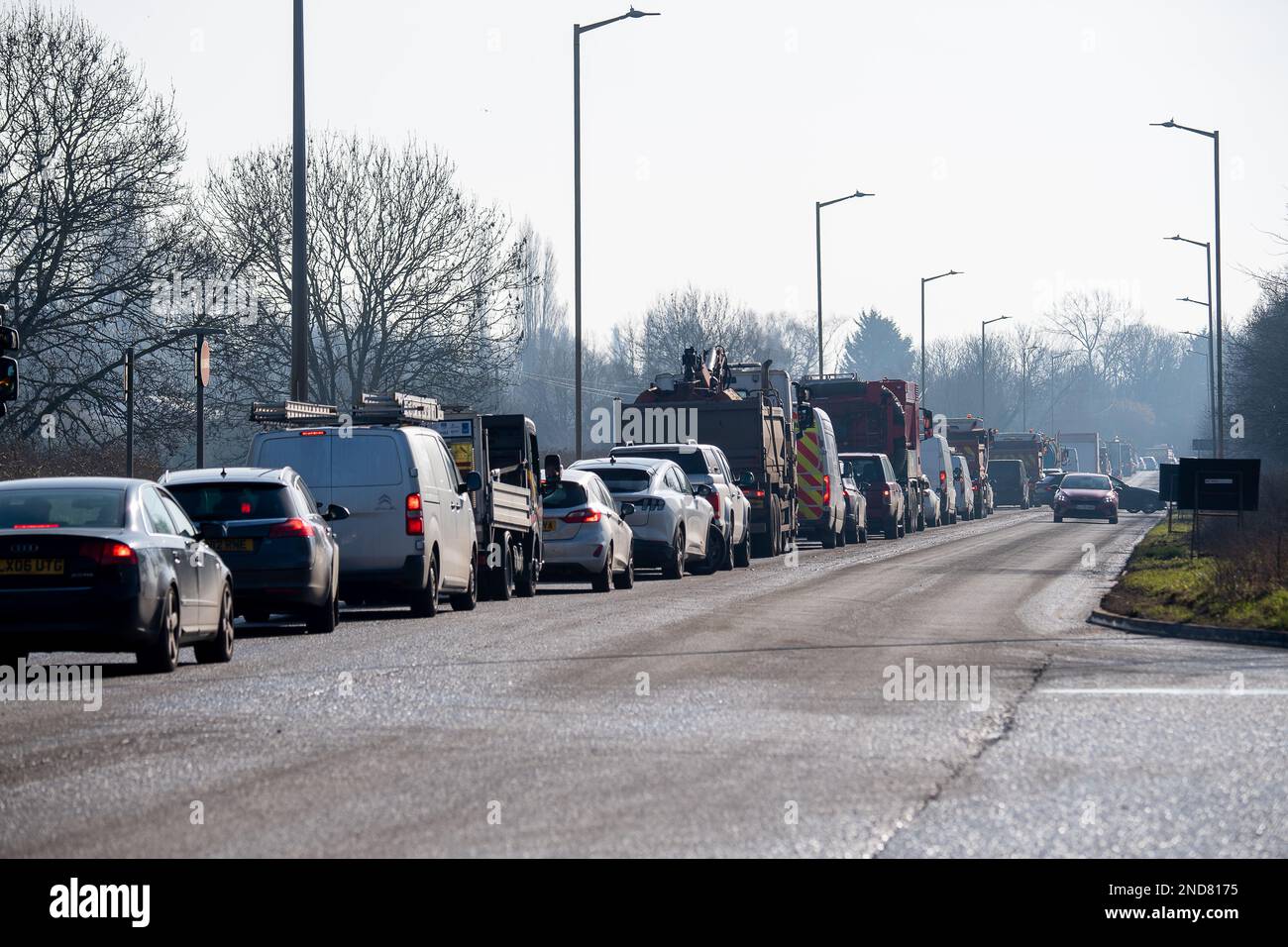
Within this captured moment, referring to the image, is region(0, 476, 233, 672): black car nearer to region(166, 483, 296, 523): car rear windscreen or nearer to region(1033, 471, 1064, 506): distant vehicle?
region(166, 483, 296, 523): car rear windscreen

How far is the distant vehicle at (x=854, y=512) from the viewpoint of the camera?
141 ft

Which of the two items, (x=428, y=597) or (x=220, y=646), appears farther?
(x=428, y=597)

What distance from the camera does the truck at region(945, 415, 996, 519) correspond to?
70.4 metres

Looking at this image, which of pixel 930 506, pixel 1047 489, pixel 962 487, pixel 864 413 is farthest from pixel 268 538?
pixel 1047 489

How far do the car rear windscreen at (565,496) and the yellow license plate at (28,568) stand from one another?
12499 mm

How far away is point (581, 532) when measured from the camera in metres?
25.2

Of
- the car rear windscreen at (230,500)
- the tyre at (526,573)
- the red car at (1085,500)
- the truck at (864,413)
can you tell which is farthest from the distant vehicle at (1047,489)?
the car rear windscreen at (230,500)

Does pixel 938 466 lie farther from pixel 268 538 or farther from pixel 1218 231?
pixel 268 538

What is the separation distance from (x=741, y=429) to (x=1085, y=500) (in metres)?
30.1

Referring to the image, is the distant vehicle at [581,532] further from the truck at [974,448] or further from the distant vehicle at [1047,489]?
the distant vehicle at [1047,489]

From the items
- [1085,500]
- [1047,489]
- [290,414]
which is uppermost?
[290,414]

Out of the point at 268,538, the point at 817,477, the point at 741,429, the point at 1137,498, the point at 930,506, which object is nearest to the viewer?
the point at 268,538

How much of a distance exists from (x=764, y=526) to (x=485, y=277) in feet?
69.6
